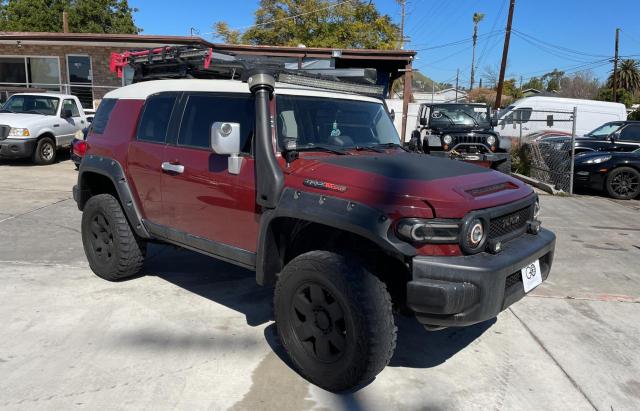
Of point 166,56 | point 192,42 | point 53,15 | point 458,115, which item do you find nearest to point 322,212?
point 166,56

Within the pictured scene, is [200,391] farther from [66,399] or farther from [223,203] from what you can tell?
[223,203]

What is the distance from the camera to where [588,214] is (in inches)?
371

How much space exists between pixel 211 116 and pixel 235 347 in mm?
1764

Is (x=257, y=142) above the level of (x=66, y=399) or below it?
above

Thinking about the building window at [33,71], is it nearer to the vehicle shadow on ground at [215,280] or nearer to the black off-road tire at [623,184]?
the vehicle shadow on ground at [215,280]

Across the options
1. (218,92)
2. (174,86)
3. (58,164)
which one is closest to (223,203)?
(218,92)

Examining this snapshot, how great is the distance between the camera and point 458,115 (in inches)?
502

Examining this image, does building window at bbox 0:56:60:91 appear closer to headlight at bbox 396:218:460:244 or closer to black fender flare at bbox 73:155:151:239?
black fender flare at bbox 73:155:151:239

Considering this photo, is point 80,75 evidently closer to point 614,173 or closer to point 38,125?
point 38,125

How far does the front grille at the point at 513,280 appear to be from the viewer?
3.22m

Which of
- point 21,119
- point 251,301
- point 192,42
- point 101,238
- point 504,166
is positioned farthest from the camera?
point 192,42

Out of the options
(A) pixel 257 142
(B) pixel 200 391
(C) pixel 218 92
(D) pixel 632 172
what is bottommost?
(B) pixel 200 391

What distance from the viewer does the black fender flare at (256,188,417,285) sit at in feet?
9.58

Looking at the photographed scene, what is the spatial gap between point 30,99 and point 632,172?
14321mm
